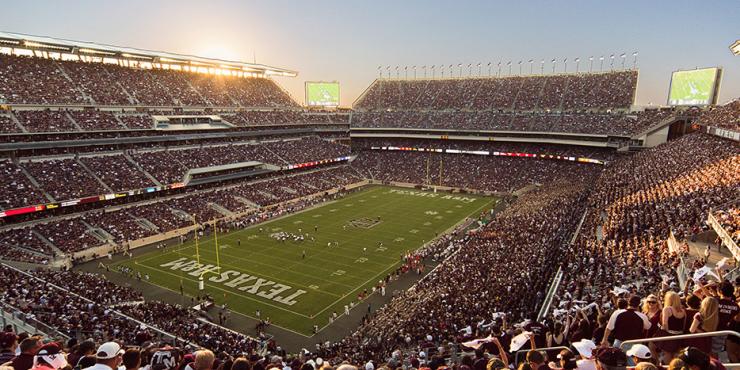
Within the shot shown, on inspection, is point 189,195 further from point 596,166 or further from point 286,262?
point 596,166

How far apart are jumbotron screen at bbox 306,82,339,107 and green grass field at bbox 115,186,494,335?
39.8 metres

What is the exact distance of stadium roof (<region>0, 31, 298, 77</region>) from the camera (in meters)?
44.6

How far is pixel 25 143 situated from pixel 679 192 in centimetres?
5119

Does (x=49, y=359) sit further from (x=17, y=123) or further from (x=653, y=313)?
(x=17, y=123)

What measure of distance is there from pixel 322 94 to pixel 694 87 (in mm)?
59072

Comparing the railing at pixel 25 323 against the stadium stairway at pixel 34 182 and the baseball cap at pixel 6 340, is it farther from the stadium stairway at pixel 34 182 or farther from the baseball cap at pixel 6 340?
the stadium stairway at pixel 34 182

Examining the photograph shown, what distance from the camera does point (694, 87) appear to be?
52938mm

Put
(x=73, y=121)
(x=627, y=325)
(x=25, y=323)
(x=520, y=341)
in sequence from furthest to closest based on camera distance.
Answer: (x=73, y=121) → (x=25, y=323) → (x=520, y=341) → (x=627, y=325)

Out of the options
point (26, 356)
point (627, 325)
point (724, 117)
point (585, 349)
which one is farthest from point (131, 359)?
point (724, 117)

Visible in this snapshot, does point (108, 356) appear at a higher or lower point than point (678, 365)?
lower

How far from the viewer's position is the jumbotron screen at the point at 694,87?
5072cm

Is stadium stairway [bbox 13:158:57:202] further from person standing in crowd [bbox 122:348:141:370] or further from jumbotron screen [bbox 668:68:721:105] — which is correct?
jumbotron screen [bbox 668:68:721:105]

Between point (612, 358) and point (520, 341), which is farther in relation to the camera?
point (520, 341)

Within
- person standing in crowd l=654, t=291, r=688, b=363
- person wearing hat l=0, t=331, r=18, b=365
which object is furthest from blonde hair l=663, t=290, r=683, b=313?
person wearing hat l=0, t=331, r=18, b=365
